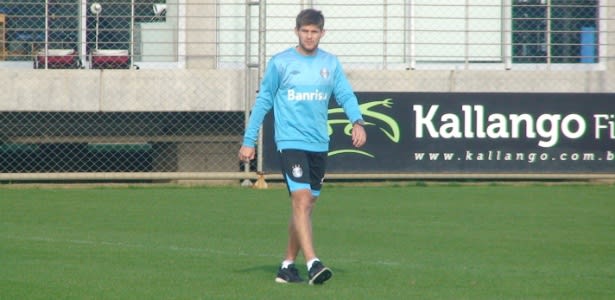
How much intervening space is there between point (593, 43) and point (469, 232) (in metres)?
8.42

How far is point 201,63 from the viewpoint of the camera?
19.0m

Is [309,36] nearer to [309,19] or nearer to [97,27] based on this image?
[309,19]

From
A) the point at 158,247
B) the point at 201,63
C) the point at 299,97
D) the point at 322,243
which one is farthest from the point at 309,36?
the point at 201,63

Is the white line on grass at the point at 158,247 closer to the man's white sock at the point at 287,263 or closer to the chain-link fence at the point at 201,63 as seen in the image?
the man's white sock at the point at 287,263

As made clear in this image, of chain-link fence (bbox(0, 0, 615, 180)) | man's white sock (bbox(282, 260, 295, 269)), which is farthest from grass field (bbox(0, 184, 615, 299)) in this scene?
chain-link fence (bbox(0, 0, 615, 180))

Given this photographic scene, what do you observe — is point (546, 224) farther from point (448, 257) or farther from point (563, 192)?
point (563, 192)

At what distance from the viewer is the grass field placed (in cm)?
786

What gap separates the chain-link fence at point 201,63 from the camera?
18.2 meters

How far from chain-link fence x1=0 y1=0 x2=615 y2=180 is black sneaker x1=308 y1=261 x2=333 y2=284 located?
978cm

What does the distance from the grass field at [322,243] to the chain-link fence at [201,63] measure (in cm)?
142

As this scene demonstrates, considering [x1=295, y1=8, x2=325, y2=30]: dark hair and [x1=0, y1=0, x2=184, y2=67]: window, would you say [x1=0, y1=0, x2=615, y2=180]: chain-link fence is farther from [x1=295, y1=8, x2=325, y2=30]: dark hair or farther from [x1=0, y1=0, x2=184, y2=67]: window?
[x1=295, y1=8, x2=325, y2=30]: dark hair

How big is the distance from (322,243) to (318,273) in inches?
115

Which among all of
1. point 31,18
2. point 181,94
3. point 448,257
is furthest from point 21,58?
point 448,257

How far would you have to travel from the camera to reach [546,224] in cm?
1266
